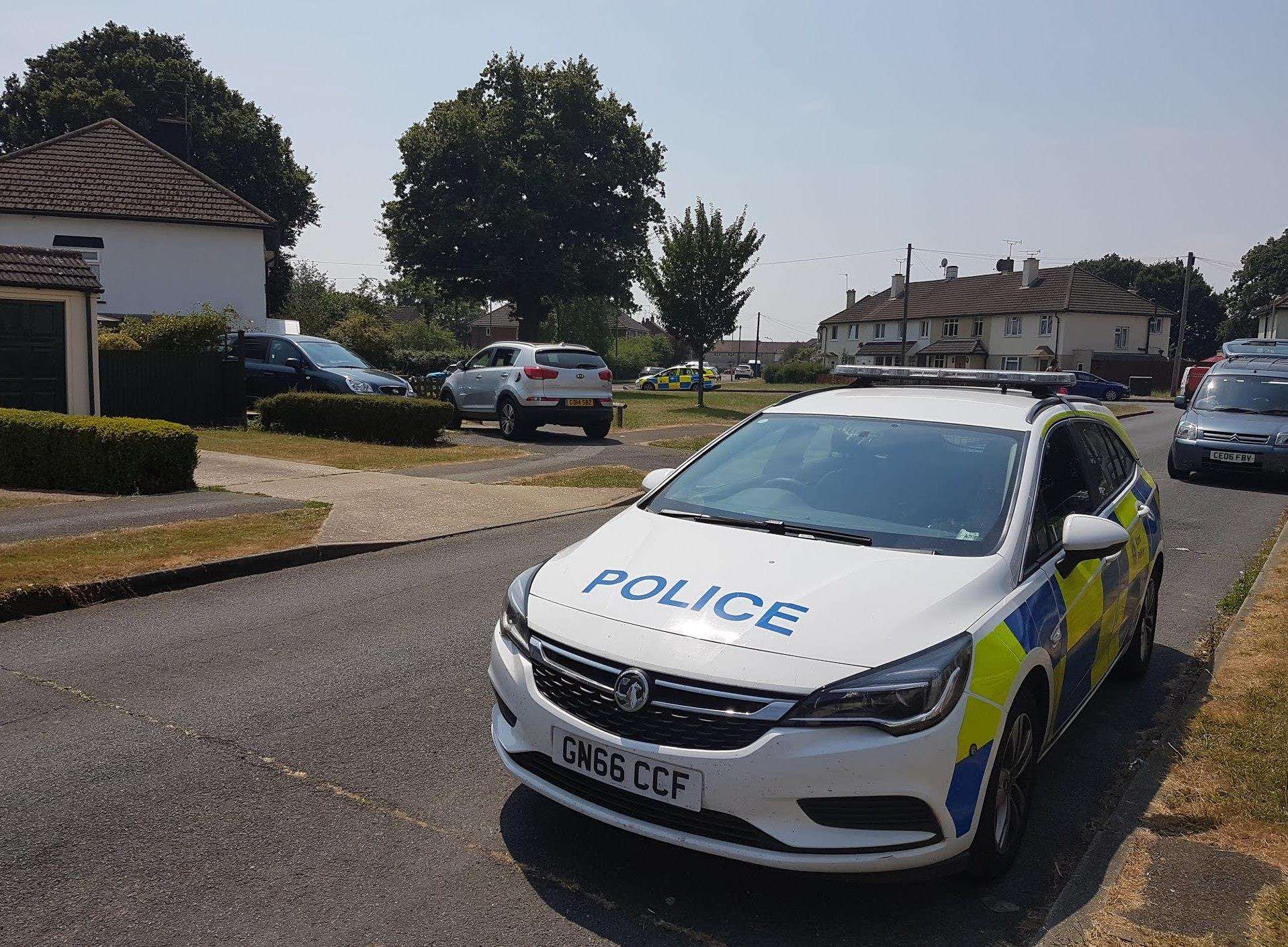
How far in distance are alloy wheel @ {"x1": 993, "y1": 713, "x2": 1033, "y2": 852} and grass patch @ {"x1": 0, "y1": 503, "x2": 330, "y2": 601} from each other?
6.35 metres

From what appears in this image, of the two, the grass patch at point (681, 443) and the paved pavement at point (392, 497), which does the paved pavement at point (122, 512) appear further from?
the grass patch at point (681, 443)

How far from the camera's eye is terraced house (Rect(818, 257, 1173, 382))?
70125mm

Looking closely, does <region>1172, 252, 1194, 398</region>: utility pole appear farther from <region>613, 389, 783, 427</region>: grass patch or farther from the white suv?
the white suv

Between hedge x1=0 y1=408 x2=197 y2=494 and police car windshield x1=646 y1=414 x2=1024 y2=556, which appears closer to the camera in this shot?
police car windshield x1=646 y1=414 x2=1024 y2=556

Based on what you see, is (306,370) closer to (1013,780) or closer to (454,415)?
(454,415)

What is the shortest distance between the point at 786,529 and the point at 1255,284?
4345 inches

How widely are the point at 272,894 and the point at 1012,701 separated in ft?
8.33

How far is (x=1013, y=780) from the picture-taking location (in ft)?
Result: 12.0

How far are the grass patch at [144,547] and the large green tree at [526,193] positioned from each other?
122 ft

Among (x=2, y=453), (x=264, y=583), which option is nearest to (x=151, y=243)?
(x=2, y=453)

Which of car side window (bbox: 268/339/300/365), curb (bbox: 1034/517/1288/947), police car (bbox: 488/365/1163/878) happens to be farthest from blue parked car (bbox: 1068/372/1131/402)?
police car (bbox: 488/365/1163/878)

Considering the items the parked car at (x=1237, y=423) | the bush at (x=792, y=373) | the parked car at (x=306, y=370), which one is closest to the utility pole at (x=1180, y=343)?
the bush at (x=792, y=373)

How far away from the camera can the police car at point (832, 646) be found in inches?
123

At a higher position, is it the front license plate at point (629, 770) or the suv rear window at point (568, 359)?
the suv rear window at point (568, 359)
